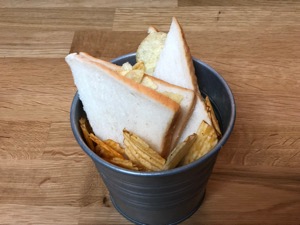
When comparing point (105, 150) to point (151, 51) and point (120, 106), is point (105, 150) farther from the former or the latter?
point (151, 51)

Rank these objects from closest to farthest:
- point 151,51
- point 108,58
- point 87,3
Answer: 1. point 151,51
2. point 108,58
3. point 87,3

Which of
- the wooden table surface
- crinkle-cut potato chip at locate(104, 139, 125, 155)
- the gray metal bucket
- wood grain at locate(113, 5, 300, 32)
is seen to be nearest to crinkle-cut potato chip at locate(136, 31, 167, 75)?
the gray metal bucket

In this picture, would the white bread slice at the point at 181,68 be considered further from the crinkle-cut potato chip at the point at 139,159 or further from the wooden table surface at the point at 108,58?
the wooden table surface at the point at 108,58

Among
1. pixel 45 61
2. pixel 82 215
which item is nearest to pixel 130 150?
pixel 82 215

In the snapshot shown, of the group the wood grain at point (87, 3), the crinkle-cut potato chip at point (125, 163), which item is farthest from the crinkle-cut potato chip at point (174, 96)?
the wood grain at point (87, 3)

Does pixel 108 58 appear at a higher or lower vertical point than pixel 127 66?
lower

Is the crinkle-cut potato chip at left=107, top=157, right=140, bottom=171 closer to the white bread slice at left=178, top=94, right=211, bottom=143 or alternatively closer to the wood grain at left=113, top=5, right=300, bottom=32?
the white bread slice at left=178, top=94, right=211, bottom=143

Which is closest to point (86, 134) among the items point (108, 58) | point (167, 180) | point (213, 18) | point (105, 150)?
point (105, 150)

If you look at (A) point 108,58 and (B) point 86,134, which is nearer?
(B) point 86,134

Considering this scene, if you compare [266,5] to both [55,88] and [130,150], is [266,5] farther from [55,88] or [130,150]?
[130,150]
